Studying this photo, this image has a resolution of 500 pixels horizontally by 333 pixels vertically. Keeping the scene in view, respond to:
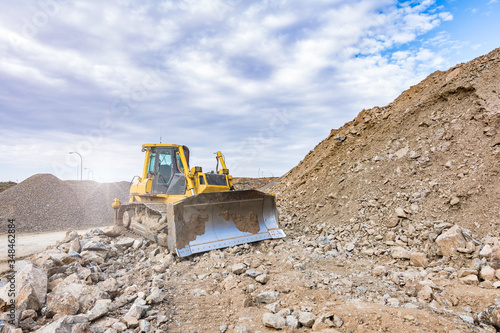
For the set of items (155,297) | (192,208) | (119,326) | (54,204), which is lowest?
(119,326)

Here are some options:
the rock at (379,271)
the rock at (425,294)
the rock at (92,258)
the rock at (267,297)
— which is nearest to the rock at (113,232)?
the rock at (92,258)

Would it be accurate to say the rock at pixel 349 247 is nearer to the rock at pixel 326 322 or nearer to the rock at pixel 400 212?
the rock at pixel 400 212

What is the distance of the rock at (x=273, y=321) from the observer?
3.44 metres

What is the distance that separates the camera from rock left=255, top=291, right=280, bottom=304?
4.19m

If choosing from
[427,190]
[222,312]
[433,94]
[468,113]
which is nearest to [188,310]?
[222,312]

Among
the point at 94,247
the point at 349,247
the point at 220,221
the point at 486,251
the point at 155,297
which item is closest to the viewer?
the point at 155,297

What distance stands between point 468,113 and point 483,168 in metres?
2.03

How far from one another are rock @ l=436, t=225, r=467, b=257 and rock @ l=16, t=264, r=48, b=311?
6.51 m

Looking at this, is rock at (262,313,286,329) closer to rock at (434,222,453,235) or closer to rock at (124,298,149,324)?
rock at (124,298,149,324)

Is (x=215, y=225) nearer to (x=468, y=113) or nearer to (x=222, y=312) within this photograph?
(x=222, y=312)

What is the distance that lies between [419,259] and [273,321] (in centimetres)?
352

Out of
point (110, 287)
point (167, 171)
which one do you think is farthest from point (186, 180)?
point (110, 287)

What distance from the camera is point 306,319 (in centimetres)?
348

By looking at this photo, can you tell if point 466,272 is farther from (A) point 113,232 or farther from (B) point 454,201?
(A) point 113,232
